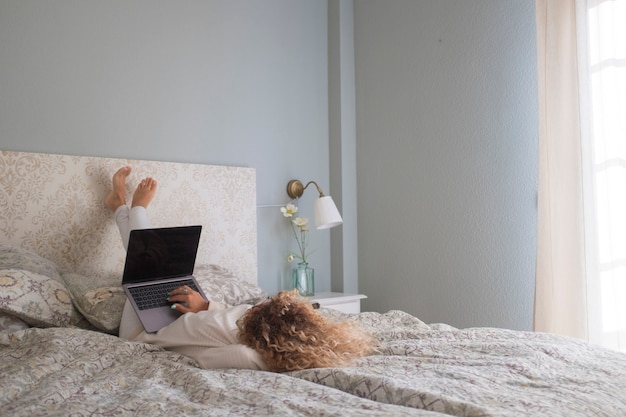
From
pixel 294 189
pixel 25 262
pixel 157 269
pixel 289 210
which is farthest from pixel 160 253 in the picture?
pixel 294 189

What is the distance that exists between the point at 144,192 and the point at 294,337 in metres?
1.39

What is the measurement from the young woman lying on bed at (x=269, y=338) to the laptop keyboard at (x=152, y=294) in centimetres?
18

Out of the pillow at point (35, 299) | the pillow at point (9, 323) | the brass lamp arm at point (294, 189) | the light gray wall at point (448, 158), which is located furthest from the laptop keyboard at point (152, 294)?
the light gray wall at point (448, 158)

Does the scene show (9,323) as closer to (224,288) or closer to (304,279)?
(224,288)

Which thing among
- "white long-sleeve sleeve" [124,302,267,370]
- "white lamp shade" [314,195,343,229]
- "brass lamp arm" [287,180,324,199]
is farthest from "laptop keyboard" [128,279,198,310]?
"brass lamp arm" [287,180,324,199]

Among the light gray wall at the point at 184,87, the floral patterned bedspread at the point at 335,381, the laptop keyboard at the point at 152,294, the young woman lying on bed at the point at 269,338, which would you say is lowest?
the floral patterned bedspread at the point at 335,381

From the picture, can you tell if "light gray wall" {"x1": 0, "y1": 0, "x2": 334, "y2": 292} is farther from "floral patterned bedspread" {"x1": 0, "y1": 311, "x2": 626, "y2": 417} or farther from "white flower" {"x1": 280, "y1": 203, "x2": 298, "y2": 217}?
"floral patterned bedspread" {"x1": 0, "y1": 311, "x2": 626, "y2": 417}

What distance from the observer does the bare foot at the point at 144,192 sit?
2.71 meters

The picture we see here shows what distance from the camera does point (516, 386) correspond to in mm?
1399

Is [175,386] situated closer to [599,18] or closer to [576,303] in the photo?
[576,303]

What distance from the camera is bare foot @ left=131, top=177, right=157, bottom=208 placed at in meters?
2.71

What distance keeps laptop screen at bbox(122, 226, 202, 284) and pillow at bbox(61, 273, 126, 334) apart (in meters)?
0.08

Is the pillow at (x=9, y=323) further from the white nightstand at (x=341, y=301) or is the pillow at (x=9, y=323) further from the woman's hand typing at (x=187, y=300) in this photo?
the white nightstand at (x=341, y=301)

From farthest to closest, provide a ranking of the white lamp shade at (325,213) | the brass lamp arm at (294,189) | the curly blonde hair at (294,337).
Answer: the brass lamp arm at (294,189) < the white lamp shade at (325,213) < the curly blonde hair at (294,337)
